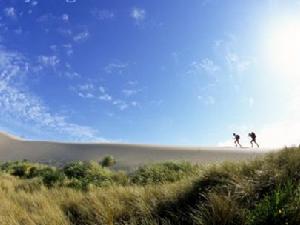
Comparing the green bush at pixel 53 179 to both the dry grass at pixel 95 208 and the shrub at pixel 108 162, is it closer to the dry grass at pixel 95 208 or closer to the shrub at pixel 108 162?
the dry grass at pixel 95 208

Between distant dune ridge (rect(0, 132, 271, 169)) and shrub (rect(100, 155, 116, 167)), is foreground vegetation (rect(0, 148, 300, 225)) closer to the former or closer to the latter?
shrub (rect(100, 155, 116, 167))

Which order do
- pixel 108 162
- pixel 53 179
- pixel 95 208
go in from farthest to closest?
pixel 108 162 < pixel 53 179 < pixel 95 208

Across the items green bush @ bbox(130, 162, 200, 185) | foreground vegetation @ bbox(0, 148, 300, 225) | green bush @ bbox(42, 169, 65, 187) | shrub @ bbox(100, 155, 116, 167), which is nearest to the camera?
foreground vegetation @ bbox(0, 148, 300, 225)

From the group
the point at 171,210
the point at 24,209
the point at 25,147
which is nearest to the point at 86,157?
the point at 25,147

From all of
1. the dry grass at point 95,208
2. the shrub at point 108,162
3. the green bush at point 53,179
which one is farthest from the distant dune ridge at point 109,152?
the dry grass at point 95,208

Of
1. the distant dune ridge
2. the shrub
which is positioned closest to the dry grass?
the distant dune ridge

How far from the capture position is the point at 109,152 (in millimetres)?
42469

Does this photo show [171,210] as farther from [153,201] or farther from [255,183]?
[255,183]

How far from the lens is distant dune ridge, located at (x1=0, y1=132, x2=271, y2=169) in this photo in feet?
116

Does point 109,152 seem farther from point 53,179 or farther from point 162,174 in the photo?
point 162,174

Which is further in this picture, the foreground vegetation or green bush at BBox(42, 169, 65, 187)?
green bush at BBox(42, 169, 65, 187)

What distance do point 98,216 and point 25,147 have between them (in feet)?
163

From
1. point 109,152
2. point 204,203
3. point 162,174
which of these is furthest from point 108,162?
point 204,203

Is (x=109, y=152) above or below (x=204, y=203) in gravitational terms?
above
